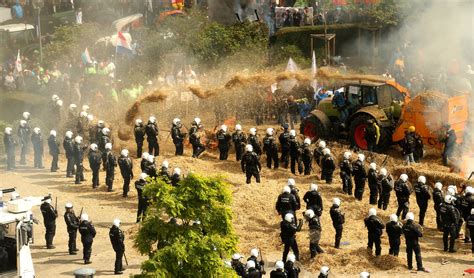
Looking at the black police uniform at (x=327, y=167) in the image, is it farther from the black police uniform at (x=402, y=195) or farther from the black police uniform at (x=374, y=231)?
the black police uniform at (x=374, y=231)

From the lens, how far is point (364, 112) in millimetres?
27922

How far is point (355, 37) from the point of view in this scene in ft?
129

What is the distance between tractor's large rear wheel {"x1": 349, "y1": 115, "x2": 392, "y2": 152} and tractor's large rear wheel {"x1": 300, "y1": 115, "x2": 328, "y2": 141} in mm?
1028

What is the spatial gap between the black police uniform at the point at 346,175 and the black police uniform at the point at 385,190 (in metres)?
1.09

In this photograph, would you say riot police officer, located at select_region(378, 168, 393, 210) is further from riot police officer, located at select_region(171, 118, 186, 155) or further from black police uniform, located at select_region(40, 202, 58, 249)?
black police uniform, located at select_region(40, 202, 58, 249)

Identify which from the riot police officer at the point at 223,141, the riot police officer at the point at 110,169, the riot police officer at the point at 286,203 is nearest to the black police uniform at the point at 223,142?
the riot police officer at the point at 223,141

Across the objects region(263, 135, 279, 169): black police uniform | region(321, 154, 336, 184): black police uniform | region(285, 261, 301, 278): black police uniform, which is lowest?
region(285, 261, 301, 278): black police uniform

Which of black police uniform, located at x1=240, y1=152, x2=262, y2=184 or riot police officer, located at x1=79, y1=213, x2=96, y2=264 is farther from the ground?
black police uniform, located at x1=240, y1=152, x2=262, y2=184

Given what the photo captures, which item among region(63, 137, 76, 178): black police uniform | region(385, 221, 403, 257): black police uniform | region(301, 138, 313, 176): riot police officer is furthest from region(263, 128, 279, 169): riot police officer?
region(385, 221, 403, 257): black police uniform

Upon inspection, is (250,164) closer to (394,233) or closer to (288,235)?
(288,235)

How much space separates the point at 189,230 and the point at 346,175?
1033 centimetres

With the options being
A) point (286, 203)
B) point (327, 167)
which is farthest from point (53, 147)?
point (286, 203)

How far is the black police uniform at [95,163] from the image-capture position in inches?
1059

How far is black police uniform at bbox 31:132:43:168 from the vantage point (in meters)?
29.6
